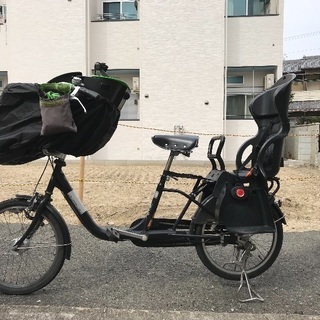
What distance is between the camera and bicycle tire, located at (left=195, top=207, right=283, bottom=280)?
3.24m

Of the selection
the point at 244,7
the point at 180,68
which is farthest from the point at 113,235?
the point at 244,7

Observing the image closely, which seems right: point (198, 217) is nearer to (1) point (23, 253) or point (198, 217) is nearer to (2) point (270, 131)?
(2) point (270, 131)

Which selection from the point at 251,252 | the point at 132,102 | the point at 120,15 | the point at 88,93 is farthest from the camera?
the point at 120,15

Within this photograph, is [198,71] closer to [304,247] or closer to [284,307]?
[304,247]

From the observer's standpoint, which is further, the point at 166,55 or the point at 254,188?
the point at 166,55

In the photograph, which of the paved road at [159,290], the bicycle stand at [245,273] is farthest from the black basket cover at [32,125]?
the bicycle stand at [245,273]

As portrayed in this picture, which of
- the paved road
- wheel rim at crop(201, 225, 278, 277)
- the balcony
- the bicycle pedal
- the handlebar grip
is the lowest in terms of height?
the paved road

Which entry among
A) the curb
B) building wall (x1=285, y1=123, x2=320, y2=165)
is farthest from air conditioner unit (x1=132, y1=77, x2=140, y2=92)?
the curb

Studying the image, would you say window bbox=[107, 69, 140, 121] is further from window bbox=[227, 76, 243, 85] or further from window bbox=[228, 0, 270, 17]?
window bbox=[228, 0, 270, 17]

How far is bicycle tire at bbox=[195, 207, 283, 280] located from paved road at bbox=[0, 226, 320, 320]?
0.43 ft

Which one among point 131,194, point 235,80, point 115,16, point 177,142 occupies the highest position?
point 115,16

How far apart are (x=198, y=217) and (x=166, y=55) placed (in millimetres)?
13215

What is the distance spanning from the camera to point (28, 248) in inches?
125

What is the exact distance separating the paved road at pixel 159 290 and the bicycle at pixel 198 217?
197 mm
